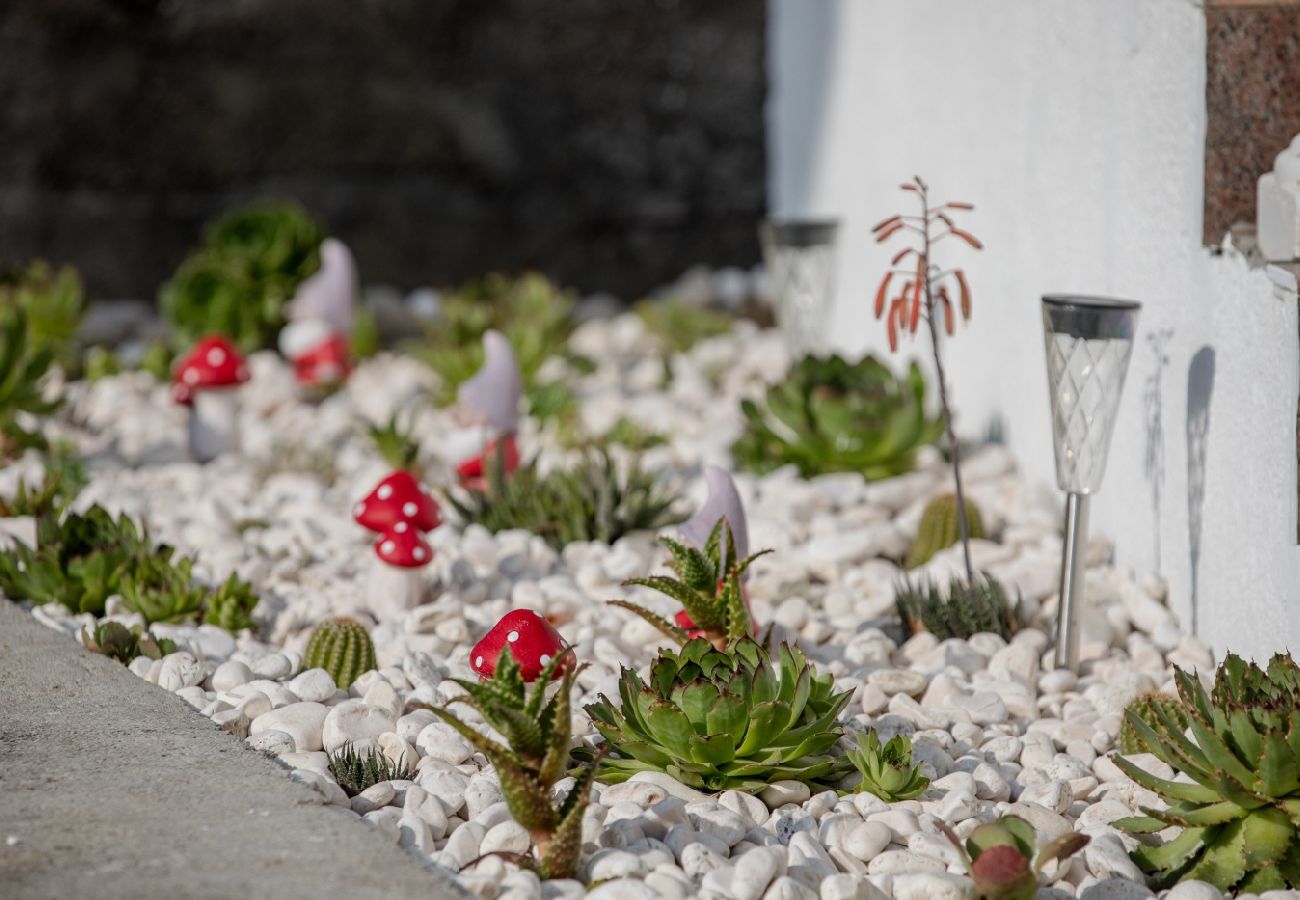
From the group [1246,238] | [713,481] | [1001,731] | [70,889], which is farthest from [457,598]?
[1246,238]

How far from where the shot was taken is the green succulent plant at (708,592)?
2.52 meters

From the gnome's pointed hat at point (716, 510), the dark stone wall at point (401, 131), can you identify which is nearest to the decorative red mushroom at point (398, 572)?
the gnome's pointed hat at point (716, 510)

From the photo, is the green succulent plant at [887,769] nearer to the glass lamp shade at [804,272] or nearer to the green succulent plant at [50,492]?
the green succulent plant at [50,492]

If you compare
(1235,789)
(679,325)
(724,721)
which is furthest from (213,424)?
(1235,789)

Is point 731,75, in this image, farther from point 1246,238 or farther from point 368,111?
point 1246,238

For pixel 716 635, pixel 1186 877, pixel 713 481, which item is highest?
pixel 713 481

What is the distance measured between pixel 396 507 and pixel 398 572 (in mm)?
133

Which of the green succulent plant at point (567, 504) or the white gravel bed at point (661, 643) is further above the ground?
the green succulent plant at point (567, 504)

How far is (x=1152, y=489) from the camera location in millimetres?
3113

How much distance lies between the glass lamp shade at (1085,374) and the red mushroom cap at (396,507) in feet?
4.11

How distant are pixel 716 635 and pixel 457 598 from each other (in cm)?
82

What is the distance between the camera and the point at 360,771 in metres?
2.35

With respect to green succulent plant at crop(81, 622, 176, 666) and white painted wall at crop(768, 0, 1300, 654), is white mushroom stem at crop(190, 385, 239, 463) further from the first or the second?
white painted wall at crop(768, 0, 1300, 654)

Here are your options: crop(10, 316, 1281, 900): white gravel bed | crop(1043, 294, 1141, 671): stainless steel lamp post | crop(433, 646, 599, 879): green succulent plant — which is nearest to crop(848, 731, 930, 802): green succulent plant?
crop(10, 316, 1281, 900): white gravel bed
